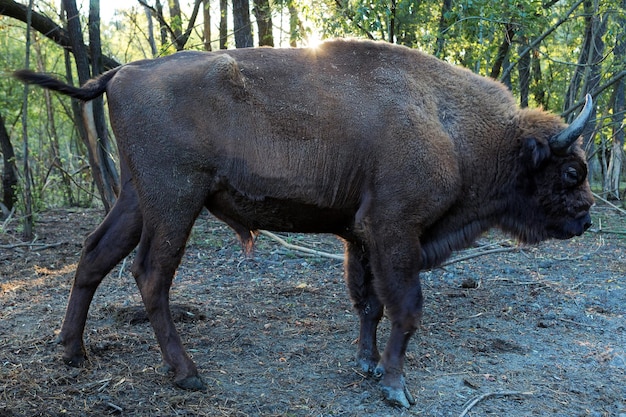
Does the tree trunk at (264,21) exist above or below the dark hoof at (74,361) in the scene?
above

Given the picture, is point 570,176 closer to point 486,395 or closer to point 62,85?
point 486,395

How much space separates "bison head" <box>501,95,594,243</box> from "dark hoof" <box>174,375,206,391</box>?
2839 mm

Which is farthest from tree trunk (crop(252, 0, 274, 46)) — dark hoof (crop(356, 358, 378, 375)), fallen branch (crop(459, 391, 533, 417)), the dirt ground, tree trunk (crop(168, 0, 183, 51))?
fallen branch (crop(459, 391, 533, 417))

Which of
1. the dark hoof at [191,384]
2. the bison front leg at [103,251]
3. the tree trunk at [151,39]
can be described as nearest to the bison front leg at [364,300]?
the dark hoof at [191,384]

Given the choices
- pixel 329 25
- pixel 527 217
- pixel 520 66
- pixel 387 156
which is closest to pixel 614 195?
pixel 520 66

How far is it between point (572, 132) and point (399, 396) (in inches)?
96.6

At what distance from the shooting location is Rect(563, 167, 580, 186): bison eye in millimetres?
4953

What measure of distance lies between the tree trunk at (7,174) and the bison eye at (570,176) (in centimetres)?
908

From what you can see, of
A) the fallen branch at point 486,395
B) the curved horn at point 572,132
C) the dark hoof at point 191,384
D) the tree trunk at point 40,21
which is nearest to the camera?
the fallen branch at point 486,395

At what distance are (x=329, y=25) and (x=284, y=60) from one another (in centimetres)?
412

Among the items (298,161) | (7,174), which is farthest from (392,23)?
(7,174)

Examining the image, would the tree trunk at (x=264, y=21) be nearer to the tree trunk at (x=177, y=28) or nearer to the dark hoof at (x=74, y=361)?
the tree trunk at (x=177, y=28)

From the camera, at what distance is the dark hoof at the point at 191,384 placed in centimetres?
427

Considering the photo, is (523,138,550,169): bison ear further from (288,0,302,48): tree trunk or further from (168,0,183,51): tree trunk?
(168,0,183,51): tree trunk
